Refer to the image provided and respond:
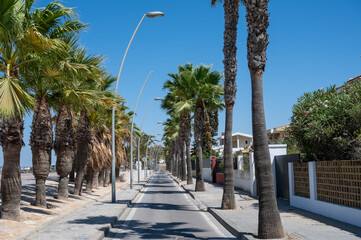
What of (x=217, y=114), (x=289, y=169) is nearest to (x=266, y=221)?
(x=289, y=169)

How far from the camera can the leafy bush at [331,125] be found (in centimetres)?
1391

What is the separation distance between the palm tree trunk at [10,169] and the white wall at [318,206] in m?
9.99

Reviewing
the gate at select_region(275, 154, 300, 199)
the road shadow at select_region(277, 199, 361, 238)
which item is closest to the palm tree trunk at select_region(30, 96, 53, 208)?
the road shadow at select_region(277, 199, 361, 238)

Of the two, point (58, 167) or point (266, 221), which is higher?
point (58, 167)

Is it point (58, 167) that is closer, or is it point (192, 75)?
point (58, 167)

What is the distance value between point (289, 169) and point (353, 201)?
594 cm

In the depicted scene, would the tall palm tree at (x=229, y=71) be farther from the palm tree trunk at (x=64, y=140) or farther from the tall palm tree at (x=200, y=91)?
the tall palm tree at (x=200, y=91)

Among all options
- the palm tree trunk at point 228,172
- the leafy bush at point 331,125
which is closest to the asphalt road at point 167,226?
the palm tree trunk at point 228,172

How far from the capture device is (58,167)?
18.2 meters

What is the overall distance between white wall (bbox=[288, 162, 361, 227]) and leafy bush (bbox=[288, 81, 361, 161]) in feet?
4.17

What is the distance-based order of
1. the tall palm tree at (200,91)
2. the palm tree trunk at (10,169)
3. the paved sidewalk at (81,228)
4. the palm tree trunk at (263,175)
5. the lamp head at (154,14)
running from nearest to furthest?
the palm tree trunk at (263,175) → the paved sidewalk at (81,228) → the palm tree trunk at (10,169) → the lamp head at (154,14) → the tall palm tree at (200,91)

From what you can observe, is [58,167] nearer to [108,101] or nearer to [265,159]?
[108,101]

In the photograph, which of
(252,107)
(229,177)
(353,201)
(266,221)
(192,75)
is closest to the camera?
(266,221)

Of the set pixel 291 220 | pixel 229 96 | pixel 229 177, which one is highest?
pixel 229 96
